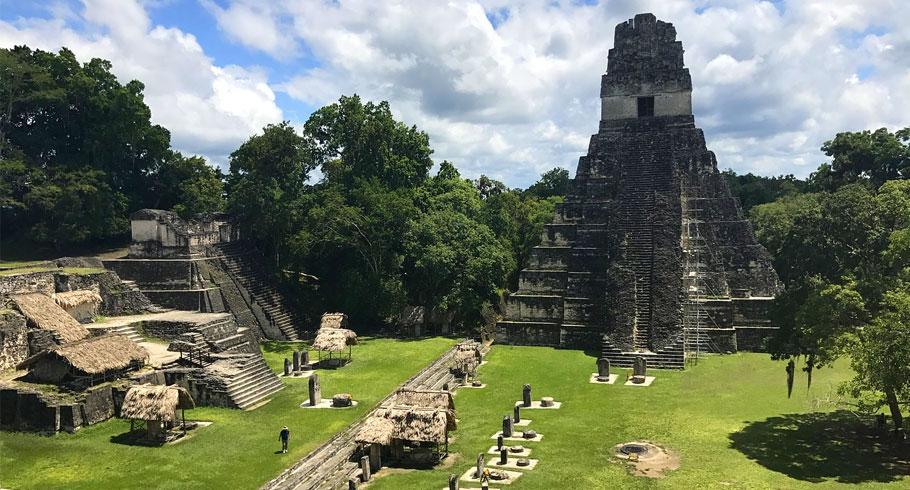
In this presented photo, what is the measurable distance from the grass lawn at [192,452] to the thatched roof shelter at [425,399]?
2.45m

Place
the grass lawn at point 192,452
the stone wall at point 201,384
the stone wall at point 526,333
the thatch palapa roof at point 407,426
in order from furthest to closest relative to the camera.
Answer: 1. the stone wall at point 526,333
2. the stone wall at point 201,384
3. the thatch palapa roof at point 407,426
4. the grass lawn at point 192,452

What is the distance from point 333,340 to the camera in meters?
27.6

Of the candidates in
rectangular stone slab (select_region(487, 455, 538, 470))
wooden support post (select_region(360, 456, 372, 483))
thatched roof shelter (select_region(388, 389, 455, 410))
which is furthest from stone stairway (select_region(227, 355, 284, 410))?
rectangular stone slab (select_region(487, 455, 538, 470))

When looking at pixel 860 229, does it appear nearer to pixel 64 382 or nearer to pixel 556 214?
pixel 556 214

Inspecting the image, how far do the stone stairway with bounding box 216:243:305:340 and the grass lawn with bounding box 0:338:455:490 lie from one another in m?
11.3

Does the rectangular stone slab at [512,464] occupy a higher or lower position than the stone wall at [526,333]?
lower

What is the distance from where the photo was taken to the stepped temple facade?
29016 millimetres

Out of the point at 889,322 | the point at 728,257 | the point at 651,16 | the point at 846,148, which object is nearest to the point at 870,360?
the point at 889,322

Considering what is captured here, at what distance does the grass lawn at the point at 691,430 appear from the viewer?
609 inches

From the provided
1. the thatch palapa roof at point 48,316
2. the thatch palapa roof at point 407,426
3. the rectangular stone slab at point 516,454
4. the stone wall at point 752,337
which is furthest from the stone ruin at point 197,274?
the stone wall at point 752,337

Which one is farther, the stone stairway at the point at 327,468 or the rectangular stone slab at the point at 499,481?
the rectangular stone slab at the point at 499,481

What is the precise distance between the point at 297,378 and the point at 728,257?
20704 mm

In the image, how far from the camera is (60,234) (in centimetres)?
3394

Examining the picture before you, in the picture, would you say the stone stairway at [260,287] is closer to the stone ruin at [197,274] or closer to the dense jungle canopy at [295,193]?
the stone ruin at [197,274]
